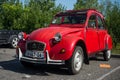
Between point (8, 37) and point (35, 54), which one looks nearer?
point (35, 54)

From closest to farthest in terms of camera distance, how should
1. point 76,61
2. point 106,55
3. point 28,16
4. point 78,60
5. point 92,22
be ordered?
1. point 76,61
2. point 78,60
3. point 92,22
4. point 106,55
5. point 28,16

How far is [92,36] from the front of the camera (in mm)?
10758

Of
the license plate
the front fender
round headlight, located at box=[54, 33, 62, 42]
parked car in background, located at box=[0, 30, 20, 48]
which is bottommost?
parked car in background, located at box=[0, 30, 20, 48]

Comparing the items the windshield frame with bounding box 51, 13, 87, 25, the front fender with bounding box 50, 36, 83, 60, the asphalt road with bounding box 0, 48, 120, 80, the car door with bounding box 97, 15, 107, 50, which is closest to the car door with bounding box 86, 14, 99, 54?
the windshield frame with bounding box 51, 13, 87, 25

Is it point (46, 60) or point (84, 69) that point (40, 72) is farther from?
point (84, 69)

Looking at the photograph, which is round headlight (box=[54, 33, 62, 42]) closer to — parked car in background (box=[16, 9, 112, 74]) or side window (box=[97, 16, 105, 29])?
parked car in background (box=[16, 9, 112, 74])

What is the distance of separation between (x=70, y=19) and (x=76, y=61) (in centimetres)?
216

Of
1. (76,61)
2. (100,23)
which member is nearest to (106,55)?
(100,23)

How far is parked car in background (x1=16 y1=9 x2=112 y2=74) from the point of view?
8953 millimetres

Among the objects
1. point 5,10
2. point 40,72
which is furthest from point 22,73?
point 5,10

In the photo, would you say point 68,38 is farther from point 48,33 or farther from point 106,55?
point 106,55

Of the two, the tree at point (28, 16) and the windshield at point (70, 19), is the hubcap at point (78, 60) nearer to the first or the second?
the windshield at point (70, 19)

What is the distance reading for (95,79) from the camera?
8.69m

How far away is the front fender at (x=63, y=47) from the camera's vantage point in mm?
8867
